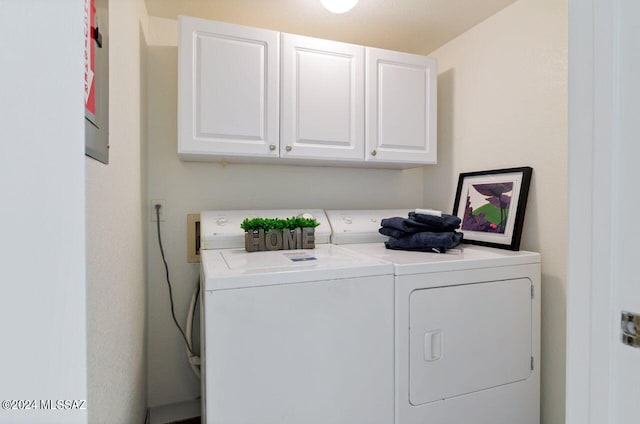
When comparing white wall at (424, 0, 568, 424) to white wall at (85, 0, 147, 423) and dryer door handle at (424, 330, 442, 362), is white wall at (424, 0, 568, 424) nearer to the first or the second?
dryer door handle at (424, 330, 442, 362)

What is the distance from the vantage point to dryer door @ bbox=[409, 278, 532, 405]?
1311 mm

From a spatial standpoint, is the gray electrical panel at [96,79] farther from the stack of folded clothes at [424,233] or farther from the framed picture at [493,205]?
the framed picture at [493,205]

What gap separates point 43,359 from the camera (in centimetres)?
39

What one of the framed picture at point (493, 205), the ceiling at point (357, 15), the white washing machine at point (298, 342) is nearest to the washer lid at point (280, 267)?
the white washing machine at point (298, 342)

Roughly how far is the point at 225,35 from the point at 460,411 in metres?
2.09

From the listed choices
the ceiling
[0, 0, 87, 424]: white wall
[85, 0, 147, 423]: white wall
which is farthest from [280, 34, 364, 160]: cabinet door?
[0, 0, 87, 424]: white wall

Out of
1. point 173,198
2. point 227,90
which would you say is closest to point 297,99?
point 227,90

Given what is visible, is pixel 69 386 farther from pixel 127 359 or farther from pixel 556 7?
pixel 556 7

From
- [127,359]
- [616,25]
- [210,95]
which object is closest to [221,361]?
[127,359]

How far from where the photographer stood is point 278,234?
5.60 ft

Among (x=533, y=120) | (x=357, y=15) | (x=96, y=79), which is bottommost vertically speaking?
(x=96, y=79)

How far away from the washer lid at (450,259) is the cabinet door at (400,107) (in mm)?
638

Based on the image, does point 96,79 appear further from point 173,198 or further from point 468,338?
point 468,338

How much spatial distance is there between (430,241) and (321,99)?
3.24ft
